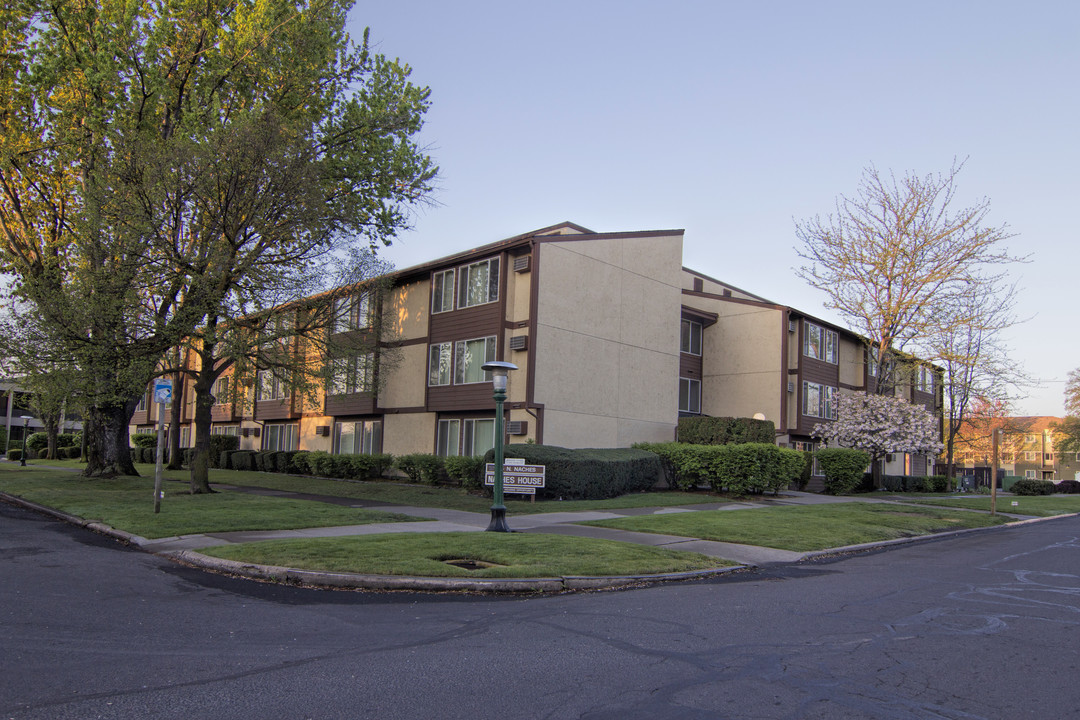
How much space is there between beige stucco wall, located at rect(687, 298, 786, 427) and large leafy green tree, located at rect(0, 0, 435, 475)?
15690mm

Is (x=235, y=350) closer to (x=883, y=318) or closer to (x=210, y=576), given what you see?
(x=210, y=576)

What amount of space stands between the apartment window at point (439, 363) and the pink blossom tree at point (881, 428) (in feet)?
54.8

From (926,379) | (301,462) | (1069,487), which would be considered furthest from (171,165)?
(1069,487)

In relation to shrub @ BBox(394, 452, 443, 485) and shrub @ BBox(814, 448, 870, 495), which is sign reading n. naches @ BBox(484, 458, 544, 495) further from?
shrub @ BBox(814, 448, 870, 495)

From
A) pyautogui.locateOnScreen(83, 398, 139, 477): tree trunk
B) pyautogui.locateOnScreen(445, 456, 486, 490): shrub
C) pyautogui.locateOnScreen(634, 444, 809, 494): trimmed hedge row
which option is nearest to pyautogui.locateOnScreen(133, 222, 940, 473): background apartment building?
pyautogui.locateOnScreen(445, 456, 486, 490): shrub

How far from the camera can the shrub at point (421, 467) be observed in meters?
26.0

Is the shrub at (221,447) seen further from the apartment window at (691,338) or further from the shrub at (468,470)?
the apartment window at (691,338)

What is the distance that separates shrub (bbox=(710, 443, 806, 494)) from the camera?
80.4 ft

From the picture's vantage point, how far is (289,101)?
2398cm

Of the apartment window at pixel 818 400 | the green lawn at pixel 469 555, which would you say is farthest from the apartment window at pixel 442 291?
the apartment window at pixel 818 400

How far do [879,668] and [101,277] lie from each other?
1923 centimetres

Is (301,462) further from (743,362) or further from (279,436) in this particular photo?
(743,362)

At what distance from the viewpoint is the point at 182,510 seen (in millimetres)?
16344

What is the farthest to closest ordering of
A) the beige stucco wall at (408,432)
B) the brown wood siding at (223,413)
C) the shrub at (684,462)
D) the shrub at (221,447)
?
the brown wood siding at (223,413) < the shrub at (221,447) < the beige stucco wall at (408,432) < the shrub at (684,462)
